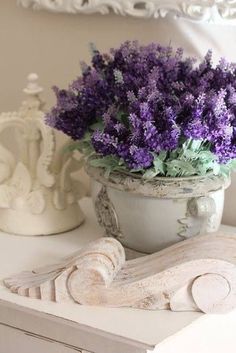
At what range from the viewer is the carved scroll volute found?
0.94m

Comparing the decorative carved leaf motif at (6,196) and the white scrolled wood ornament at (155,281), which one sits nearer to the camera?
the white scrolled wood ornament at (155,281)

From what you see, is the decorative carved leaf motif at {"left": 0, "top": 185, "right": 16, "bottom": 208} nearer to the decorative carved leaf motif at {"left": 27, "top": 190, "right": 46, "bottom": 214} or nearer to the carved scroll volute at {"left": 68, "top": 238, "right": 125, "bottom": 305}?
the decorative carved leaf motif at {"left": 27, "top": 190, "right": 46, "bottom": 214}

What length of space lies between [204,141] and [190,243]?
0.43 feet

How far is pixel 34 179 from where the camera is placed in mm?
1195

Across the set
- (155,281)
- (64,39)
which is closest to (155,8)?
(64,39)

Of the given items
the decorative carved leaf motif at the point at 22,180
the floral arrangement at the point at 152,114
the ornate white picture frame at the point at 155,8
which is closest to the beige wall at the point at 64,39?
the ornate white picture frame at the point at 155,8

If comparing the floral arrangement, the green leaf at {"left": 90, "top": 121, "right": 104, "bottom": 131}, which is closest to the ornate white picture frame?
the floral arrangement

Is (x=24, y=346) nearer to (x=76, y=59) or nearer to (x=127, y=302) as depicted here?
(x=127, y=302)

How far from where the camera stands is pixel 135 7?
1.27 metres

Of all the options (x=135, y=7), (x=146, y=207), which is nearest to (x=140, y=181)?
(x=146, y=207)

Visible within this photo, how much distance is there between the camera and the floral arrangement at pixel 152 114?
95 centimetres

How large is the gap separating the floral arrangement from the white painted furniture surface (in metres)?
0.19

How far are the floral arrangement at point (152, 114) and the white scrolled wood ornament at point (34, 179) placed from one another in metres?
0.10

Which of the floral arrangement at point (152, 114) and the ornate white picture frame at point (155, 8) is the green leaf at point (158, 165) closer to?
the floral arrangement at point (152, 114)
